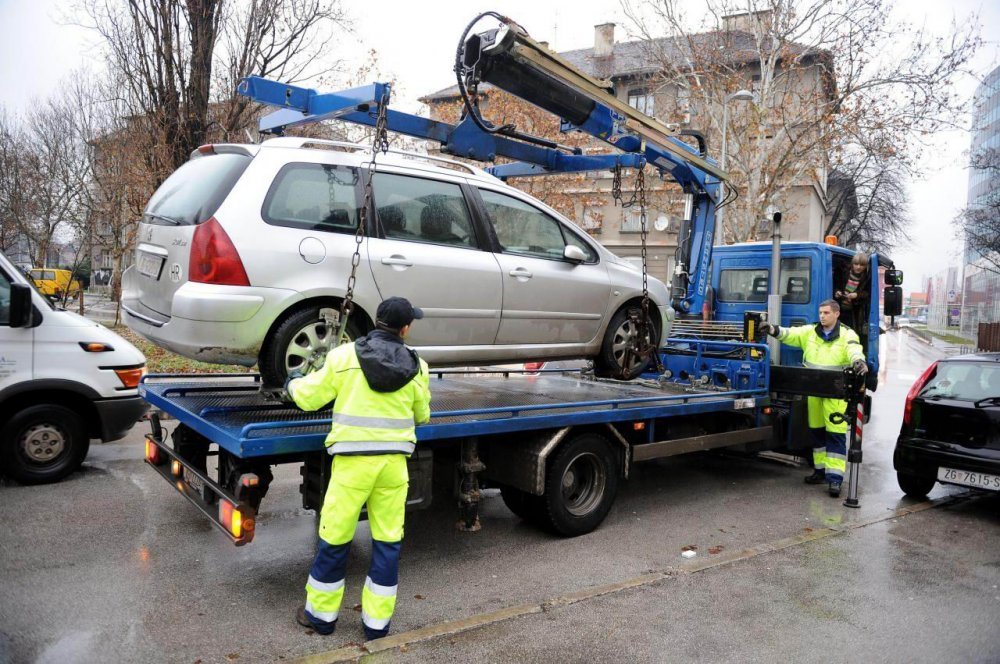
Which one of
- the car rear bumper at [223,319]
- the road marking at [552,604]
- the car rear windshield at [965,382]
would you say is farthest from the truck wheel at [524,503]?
the car rear windshield at [965,382]

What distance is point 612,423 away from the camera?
18.5 ft

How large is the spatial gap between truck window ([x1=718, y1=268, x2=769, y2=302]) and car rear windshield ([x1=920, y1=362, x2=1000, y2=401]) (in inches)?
91.3

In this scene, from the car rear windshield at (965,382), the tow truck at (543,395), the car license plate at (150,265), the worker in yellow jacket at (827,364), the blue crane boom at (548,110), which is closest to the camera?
the tow truck at (543,395)

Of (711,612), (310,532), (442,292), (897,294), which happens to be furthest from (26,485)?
(897,294)

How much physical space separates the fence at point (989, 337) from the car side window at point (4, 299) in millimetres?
31506

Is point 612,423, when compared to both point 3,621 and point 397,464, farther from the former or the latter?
point 3,621

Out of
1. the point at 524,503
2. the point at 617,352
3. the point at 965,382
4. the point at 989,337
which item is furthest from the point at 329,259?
the point at 989,337

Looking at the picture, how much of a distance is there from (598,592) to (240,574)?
6.92 feet

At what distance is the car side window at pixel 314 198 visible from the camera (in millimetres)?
4289

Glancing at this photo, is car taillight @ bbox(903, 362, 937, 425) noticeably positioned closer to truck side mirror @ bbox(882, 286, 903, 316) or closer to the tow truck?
the tow truck

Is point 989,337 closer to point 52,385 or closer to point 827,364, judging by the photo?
point 827,364

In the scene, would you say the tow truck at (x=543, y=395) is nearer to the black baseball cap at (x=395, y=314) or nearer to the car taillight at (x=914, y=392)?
the car taillight at (x=914, y=392)

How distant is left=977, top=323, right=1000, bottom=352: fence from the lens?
93.9ft

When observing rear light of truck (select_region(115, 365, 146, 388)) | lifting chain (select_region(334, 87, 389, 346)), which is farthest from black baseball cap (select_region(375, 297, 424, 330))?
rear light of truck (select_region(115, 365, 146, 388))
